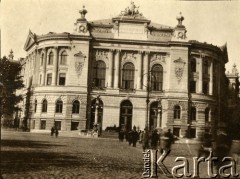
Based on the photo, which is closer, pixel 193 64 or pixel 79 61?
pixel 193 64

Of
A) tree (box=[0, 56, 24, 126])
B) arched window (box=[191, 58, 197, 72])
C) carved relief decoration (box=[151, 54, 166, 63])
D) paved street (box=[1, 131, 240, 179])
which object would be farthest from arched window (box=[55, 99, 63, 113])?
arched window (box=[191, 58, 197, 72])

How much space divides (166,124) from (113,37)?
3506 mm

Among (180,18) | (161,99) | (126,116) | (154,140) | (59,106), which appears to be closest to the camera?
(180,18)

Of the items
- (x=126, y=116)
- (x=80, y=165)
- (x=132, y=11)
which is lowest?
(x=80, y=165)

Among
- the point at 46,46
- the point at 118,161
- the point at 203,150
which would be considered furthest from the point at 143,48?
the point at 203,150

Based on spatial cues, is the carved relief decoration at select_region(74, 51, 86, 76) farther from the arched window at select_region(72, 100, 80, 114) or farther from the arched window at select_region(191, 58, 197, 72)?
the arched window at select_region(72, 100, 80, 114)

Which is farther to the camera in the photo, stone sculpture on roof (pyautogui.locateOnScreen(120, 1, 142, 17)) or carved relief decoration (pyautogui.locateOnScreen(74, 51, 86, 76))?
carved relief decoration (pyautogui.locateOnScreen(74, 51, 86, 76))

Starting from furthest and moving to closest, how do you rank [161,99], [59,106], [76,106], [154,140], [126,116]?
[59,106] < [76,106] < [126,116] < [161,99] < [154,140]

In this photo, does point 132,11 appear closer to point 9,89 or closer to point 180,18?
point 180,18

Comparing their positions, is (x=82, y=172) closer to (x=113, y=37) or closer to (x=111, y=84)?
(x=113, y=37)

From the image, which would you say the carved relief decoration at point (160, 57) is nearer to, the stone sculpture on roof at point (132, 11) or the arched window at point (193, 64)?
the arched window at point (193, 64)

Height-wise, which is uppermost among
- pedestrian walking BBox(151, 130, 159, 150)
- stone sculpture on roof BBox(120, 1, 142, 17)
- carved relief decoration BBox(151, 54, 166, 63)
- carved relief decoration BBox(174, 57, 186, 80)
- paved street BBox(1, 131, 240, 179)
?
stone sculpture on roof BBox(120, 1, 142, 17)

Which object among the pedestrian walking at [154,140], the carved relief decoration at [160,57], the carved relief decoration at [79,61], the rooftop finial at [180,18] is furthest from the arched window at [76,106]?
the rooftop finial at [180,18]

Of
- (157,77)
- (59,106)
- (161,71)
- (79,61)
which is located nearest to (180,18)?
(161,71)
